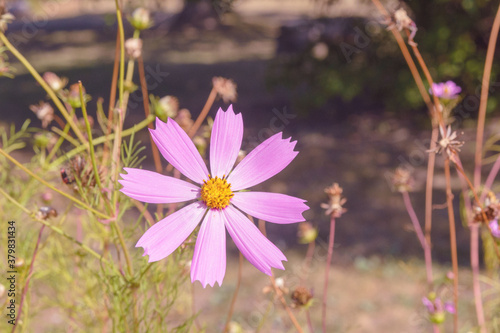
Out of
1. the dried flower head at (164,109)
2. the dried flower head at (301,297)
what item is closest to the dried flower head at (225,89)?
the dried flower head at (164,109)

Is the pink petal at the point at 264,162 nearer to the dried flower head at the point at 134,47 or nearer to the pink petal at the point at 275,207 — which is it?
the pink petal at the point at 275,207

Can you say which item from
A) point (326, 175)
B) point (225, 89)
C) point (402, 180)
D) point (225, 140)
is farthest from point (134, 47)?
point (326, 175)

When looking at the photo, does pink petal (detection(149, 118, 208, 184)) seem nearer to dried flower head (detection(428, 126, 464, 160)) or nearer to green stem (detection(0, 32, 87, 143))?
green stem (detection(0, 32, 87, 143))

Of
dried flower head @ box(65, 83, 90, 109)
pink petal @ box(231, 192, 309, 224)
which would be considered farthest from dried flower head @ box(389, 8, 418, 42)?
dried flower head @ box(65, 83, 90, 109)

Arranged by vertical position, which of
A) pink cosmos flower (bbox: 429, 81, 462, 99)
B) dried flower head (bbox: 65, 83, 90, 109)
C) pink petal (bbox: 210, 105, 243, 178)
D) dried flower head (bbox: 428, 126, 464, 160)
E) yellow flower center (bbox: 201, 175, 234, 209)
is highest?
pink cosmos flower (bbox: 429, 81, 462, 99)

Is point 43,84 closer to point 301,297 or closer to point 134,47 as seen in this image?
point 134,47

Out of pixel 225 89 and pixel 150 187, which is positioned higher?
pixel 225 89
